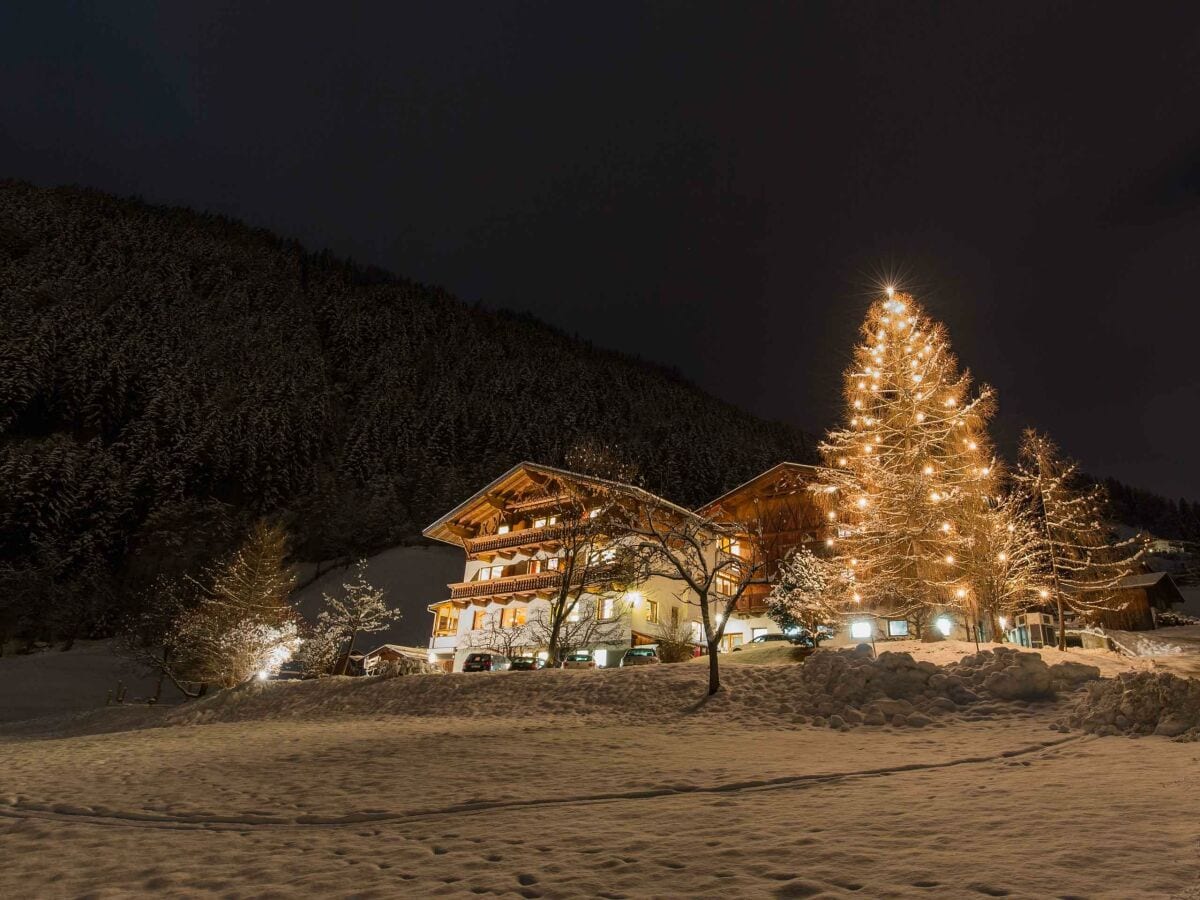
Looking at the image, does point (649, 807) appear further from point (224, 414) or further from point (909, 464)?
point (224, 414)

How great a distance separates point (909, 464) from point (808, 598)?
24.1 ft

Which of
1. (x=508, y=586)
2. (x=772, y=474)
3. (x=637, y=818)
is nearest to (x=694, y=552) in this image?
(x=772, y=474)

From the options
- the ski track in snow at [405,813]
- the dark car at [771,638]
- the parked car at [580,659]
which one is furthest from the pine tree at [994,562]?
the parked car at [580,659]

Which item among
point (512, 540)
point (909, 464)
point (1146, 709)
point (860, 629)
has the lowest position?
point (1146, 709)

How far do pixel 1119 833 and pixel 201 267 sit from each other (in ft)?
538

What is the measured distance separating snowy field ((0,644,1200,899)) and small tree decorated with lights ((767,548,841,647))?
9.71 m

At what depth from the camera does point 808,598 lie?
28828 millimetres

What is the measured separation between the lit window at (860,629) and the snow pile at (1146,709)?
2592 cm

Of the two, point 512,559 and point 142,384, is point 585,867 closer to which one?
point 512,559

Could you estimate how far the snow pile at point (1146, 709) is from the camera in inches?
430

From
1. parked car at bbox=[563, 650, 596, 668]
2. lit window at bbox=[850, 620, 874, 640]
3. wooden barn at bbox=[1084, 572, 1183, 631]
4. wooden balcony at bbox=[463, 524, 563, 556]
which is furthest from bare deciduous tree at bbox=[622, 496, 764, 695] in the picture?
wooden barn at bbox=[1084, 572, 1183, 631]

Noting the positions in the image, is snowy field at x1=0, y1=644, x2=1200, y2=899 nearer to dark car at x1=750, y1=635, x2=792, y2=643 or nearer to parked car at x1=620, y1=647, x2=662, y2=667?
parked car at x1=620, y1=647, x2=662, y2=667

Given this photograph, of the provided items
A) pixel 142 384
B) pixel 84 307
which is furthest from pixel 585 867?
pixel 84 307

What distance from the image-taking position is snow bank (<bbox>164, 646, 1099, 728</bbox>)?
15.3 m
